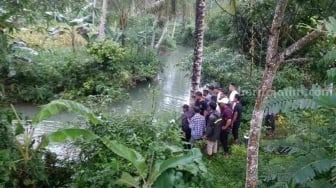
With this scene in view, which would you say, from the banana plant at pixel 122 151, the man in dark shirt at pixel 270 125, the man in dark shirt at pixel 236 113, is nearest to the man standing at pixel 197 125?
the man in dark shirt at pixel 236 113

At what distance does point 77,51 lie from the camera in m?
15.6

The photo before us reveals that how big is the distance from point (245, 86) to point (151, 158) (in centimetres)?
627

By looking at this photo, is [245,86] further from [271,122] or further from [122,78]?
[122,78]

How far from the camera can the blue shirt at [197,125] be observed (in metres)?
7.22

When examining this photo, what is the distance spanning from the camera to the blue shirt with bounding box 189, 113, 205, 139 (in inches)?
284

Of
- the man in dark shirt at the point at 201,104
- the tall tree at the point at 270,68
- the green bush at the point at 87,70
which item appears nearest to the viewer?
the tall tree at the point at 270,68

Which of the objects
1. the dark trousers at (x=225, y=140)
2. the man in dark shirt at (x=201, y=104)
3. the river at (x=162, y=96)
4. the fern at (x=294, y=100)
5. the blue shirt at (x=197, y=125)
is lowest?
the river at (x=162, y=96)

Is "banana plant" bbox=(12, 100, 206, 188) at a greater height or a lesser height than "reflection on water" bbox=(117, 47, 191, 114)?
greater

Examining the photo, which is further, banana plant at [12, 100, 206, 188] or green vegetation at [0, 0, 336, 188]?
banana plant at [12, 100, 206, 188]

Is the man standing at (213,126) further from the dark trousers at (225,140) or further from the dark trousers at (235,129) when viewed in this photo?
the dark trousers at (235,129)

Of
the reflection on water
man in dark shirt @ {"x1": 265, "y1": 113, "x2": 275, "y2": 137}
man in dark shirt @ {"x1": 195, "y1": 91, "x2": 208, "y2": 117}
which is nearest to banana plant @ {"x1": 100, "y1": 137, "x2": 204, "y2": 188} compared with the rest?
man in dark shirt @ {"x1": 195, "y1": 91, "x2": 208, "y2": 117}

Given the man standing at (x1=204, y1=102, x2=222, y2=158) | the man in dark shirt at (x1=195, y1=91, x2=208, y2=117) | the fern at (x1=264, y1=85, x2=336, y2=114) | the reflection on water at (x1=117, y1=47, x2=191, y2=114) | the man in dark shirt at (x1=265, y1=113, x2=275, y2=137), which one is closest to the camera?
the fern at (x1=264, y1=85, x2=336, y2=114)

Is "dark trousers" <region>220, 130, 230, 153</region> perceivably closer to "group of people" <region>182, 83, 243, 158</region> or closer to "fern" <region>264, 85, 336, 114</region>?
"group of people" <region>182, 83, 243, 158</region>

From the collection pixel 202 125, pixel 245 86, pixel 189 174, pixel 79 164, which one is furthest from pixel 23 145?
pixel 245 86
